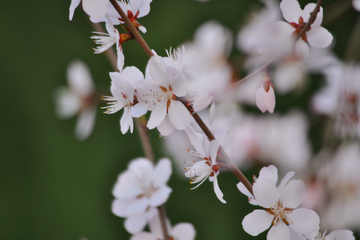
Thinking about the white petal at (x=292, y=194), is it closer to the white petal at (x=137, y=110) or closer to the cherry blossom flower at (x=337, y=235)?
the cherry blossom flower at (x=337, y=235)

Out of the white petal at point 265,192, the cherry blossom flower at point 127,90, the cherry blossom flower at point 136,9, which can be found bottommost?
the white petal at point 265,192

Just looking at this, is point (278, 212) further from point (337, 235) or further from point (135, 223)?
point (135, 223)

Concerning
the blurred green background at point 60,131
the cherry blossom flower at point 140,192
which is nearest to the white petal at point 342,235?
the cherry blossom flower at point 140,192

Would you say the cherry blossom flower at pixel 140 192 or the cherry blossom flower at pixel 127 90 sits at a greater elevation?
the cherry blossom flower at pixel 127 90

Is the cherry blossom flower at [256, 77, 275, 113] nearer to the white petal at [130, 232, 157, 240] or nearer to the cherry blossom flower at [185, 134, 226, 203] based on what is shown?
the cherry blossom flower at [185, 134, 226, 203]

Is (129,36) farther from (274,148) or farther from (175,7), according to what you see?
(175,7)

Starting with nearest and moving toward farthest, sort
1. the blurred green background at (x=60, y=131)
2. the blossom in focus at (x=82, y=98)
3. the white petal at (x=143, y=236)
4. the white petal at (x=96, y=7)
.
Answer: the white petal at (x=96, y=7) < the white petal at (x=143, y=236) < the blossom in focus at (x=82, y=98) < the blurred green background at (x=60, y=131)

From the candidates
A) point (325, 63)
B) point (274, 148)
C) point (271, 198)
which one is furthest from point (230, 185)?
point (271, 198)

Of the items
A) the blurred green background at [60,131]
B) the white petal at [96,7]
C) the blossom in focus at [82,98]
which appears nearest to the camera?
the white petal at [96,7]
